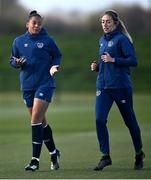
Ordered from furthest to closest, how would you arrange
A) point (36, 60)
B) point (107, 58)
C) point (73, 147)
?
point (73, 147), point (36, 60), point (107, 58)

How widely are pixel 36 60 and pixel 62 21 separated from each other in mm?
54149

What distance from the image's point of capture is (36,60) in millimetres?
11492

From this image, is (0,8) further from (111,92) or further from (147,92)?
(111,92)

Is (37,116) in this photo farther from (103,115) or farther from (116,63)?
(116,63)

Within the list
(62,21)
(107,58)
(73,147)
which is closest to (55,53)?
(107,58)

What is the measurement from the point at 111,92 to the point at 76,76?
3388cm

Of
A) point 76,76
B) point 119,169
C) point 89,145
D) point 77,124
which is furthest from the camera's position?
point 76,76

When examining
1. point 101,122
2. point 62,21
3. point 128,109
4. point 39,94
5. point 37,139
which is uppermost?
point 62,21

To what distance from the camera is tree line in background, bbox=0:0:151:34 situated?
6334 cm

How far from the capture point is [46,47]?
11.6 meters

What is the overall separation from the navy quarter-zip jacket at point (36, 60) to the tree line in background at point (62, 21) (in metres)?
50.5

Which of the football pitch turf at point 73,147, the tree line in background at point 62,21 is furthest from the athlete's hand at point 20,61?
the tree line in background at point 62,21

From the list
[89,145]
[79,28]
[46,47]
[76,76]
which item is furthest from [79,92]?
[46,47]

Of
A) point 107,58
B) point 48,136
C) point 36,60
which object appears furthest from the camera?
point 48,136
